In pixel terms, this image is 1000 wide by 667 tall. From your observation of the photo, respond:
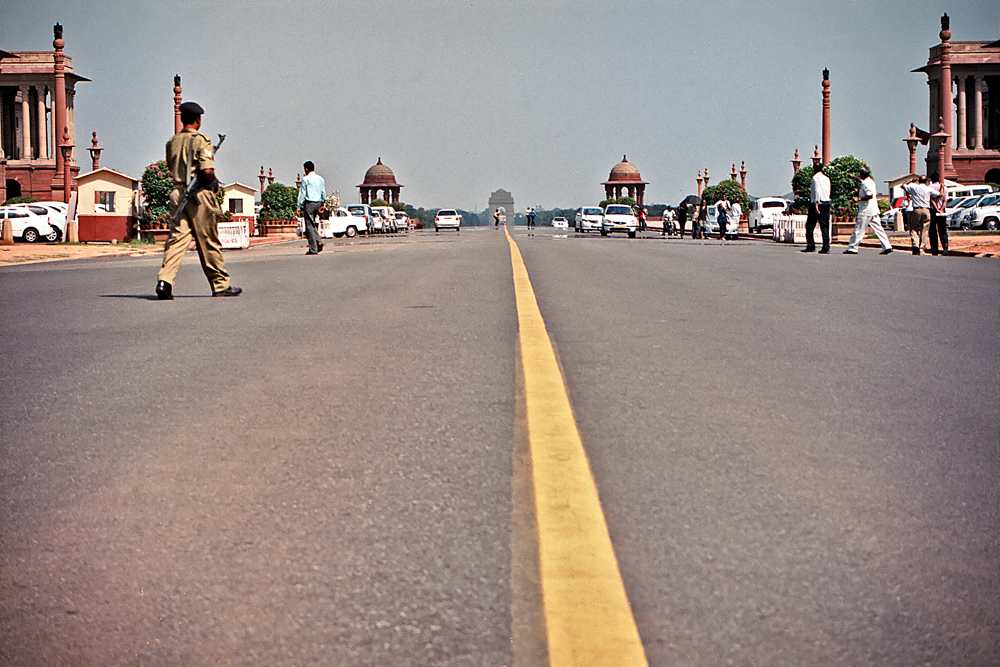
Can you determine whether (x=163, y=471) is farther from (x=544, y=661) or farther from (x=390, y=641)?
(x=544, y=661)

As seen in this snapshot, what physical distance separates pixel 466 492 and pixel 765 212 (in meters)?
51.7

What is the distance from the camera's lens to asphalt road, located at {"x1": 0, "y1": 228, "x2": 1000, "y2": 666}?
2.56 metres

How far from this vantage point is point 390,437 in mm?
4480

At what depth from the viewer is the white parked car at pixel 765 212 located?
174ft

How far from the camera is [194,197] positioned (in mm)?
10711

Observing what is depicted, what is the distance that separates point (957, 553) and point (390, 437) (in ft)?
7.15

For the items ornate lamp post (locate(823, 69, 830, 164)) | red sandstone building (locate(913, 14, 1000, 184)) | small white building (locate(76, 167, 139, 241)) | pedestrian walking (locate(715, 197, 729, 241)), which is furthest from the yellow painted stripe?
red sandstone building (locate(913, 14, 1000, 184))

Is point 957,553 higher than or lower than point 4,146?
lower

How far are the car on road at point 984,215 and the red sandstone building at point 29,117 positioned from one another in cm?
6610

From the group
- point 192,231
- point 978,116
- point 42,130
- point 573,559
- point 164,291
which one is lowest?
point 573,559

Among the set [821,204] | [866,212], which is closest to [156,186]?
[821,204]

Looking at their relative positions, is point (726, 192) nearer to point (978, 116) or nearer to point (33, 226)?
point (978, 116)

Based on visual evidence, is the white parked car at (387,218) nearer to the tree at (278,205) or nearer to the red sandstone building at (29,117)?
the tree at (278,205)

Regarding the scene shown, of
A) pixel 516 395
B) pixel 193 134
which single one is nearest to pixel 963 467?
pixel 516 395
